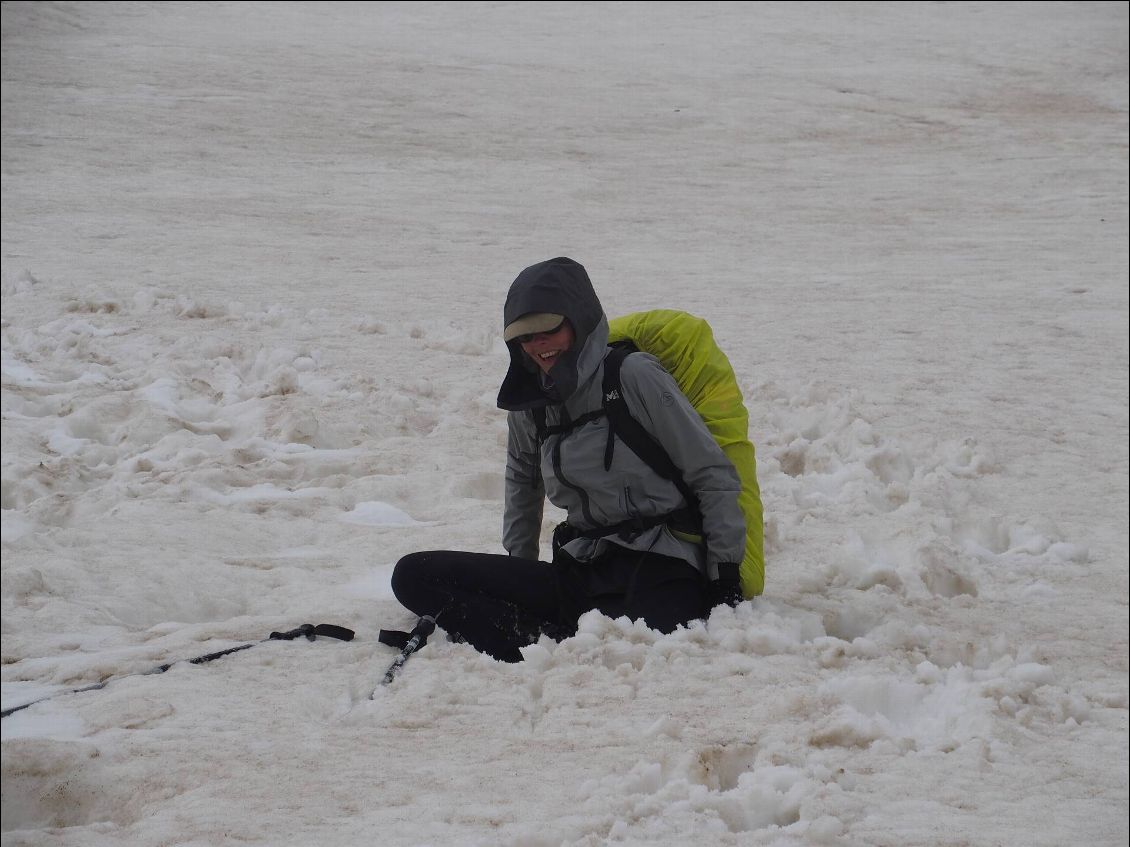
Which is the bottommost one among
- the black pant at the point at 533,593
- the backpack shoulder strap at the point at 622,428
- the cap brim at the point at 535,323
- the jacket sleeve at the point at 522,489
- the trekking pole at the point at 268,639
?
the trekking pole at the point at 268,639

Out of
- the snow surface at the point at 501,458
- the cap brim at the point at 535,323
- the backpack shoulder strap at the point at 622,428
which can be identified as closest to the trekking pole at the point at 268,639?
the snow surface at the point at 501,458

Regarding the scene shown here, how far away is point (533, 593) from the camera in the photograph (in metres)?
4.21

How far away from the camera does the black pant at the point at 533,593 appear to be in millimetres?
4016

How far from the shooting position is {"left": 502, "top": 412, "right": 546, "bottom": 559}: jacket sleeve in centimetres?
418

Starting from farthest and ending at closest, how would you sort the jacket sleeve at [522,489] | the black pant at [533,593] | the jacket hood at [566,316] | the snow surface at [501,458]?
the jacket sleeve at [522,489]
the black pant at [533,593]
the jacket hood at [566,316]
the snow surface at [501,458]

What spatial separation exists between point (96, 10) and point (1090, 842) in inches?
930

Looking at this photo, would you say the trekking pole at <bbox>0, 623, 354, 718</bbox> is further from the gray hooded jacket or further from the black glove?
the black glove

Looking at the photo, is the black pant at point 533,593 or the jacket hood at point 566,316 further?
the black pant at point 533,593

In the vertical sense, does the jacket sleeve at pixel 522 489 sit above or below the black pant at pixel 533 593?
above

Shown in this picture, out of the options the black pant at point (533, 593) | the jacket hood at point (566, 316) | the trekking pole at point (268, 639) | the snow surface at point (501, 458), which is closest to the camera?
the snow surface at point (501, 458)

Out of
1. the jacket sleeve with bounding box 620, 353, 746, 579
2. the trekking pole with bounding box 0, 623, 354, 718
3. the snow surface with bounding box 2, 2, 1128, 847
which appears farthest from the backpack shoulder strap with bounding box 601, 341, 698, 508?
the trekking pole with bounding box 0, 623, 354, 718

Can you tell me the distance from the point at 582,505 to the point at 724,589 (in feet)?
1.91

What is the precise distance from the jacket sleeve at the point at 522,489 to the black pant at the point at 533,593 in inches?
7.1

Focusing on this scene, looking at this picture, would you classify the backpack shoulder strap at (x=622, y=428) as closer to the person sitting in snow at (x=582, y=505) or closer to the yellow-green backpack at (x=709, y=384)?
the person sitting in snow at (x=582, y=505)
